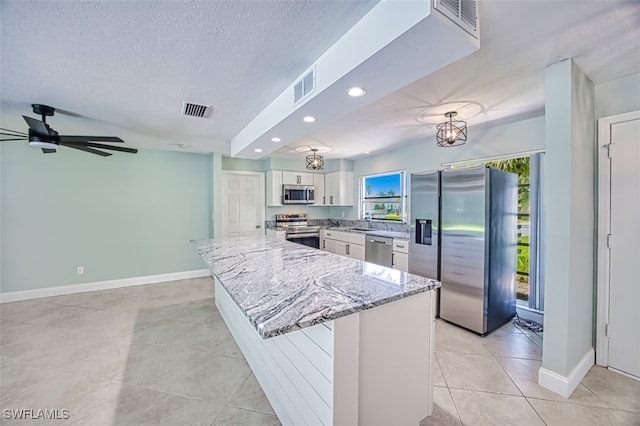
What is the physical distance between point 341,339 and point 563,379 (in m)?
1.95

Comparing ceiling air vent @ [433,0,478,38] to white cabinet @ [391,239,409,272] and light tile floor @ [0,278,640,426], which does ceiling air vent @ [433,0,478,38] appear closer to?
light tile floor @ [0,278,640,426]

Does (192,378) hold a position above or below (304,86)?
below

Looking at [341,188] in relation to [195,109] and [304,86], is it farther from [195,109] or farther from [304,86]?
[304,86]

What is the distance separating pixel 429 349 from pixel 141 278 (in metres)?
4.99

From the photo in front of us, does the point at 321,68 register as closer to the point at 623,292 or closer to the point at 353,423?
the point at 353,423

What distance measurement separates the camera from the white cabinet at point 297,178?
18.5ft

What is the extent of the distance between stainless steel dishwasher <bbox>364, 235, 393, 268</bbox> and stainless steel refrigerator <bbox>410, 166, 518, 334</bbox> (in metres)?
0.70

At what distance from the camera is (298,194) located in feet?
18.7

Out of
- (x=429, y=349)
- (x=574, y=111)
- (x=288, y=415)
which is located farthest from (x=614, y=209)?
(x=288, y=415)

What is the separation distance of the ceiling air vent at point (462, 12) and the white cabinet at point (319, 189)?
480 centimetres

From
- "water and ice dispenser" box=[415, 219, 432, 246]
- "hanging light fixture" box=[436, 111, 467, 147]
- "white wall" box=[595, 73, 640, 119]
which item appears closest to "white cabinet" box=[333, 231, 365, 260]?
"water and ice dispenser" box=[415, 219, 432, 246]

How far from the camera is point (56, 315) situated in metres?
3.45

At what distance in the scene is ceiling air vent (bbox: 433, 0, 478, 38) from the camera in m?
1.14

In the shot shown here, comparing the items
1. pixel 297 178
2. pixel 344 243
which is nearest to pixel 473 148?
pixel 344 243
